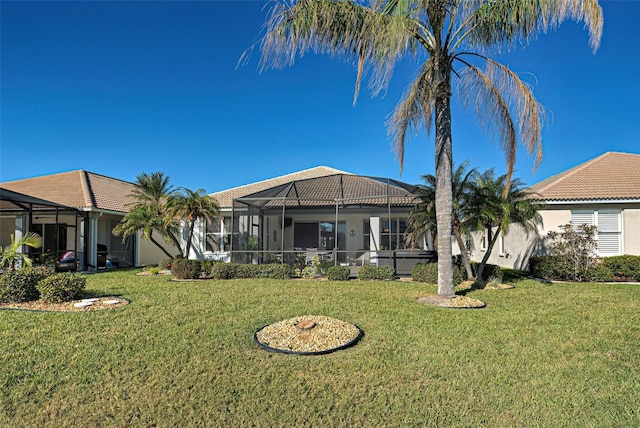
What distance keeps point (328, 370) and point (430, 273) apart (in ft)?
25.5

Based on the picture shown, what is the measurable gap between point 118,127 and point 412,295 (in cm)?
1610

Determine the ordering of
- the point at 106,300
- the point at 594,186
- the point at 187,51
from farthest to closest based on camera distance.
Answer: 1. the point at 594,186
2. the point at 187,51
3. the point at 106,300

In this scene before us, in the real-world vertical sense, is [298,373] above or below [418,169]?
below

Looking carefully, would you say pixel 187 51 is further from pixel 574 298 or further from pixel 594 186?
pixel 594 186

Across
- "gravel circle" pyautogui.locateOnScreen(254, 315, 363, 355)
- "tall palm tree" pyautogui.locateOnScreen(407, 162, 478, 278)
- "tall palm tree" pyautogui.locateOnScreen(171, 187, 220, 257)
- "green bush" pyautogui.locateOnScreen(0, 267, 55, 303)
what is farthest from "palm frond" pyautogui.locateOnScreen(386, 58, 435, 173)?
"green bush" pyautogui.locateOnScreen(0, 267, 55, 303)

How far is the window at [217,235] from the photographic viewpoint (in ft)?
59.6

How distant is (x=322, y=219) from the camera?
19203mm

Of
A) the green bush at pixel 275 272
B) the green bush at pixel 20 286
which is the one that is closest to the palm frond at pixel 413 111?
the green bush at pixel 275 272

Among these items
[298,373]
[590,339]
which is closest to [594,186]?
[590,339]

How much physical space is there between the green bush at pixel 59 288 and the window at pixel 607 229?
16.4 meters

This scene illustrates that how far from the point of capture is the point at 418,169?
12.6 meters

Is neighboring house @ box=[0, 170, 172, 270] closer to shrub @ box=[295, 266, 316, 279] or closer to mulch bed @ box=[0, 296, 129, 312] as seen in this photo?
mulch bed @ box=[0, 296, 129, 312]

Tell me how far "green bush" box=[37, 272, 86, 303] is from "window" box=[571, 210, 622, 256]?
645 inches

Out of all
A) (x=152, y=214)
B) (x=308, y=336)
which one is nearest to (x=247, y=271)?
(x=152, y=214)
